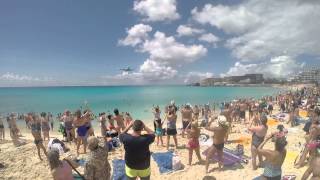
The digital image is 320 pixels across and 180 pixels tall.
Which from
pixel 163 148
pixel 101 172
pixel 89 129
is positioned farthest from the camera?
pixel 163 148

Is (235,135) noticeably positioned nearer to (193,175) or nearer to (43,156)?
(193,175)

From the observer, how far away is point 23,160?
29.4 ft

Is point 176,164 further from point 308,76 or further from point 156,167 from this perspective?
point 308,76

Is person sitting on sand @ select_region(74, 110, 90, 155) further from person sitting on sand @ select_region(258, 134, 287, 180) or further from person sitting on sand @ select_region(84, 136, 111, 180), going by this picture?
person sitting on sand @ select_region(258, 134, 287, 180)

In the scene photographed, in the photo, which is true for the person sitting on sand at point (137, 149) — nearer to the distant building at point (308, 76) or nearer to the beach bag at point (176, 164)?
the beach bag at point (176, 164)

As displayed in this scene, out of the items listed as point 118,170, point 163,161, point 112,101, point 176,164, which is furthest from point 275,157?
point 112,101

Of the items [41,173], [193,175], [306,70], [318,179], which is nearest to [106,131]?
[41,173]

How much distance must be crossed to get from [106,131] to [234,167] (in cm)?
470

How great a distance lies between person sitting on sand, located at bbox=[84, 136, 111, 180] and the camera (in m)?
4.25

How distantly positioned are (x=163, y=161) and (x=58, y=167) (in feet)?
13.9

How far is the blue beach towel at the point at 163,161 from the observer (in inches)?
291

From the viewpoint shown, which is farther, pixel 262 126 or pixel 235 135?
pixel 235 135

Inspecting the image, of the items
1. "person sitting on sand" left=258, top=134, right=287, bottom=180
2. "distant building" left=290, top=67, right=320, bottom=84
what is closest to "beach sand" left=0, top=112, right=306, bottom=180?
"person sitting on sand" left=258, top=134, right=287, bottom=180

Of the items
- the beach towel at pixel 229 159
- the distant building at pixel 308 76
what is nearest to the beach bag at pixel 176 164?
the beach towel at pixel 229 159
